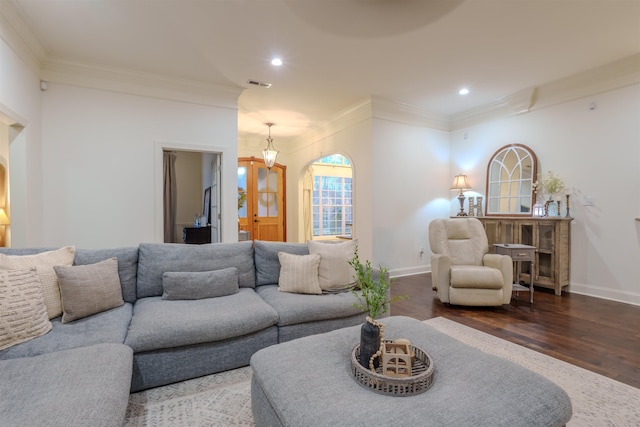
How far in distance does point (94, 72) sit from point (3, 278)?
3.11 meters

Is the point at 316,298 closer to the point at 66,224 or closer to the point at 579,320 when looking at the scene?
Result: the point at 579,320

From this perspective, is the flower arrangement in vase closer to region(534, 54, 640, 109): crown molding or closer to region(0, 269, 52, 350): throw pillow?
region(534, 54, 640, 109): crown molding

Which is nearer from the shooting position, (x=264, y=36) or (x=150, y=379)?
(x=150, y=379)

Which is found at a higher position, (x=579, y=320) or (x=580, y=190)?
(x=580, y=190)

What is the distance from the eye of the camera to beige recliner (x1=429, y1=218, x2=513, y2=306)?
341 centimetres

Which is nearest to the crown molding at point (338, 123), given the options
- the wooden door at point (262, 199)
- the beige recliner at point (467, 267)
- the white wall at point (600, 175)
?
the wooden door at point (262, 199)

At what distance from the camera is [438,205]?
5.59 m

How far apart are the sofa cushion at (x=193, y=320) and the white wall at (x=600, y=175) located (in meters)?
4.24

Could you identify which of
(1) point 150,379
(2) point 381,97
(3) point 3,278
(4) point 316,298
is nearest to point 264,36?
(2) point 381,97

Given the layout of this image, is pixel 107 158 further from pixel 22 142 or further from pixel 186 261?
pixel 186 261

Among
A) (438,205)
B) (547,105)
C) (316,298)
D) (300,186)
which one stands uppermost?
(547,105)

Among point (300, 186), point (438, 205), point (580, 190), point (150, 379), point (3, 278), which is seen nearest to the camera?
point (3, 278)

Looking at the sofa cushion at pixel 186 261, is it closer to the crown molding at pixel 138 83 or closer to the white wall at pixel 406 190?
the crown molding at pixel 138 83

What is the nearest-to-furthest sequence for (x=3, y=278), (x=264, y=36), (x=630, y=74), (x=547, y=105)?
(x=3, y=278)
(x=264, y=36)
(x=630, y=74)
(x=547, y=105)
